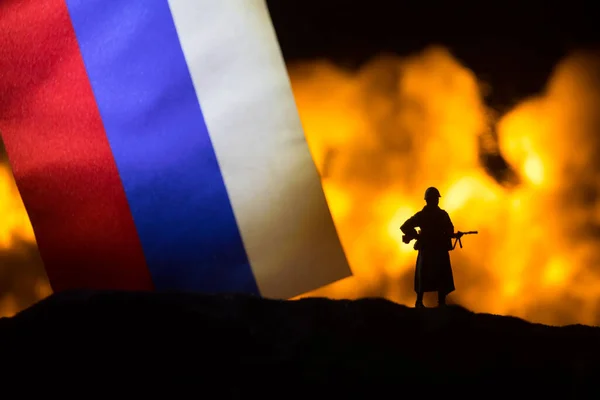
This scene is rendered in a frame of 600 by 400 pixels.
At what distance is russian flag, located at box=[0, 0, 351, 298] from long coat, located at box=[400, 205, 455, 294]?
0.72 metres

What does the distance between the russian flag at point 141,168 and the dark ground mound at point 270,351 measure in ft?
3.44

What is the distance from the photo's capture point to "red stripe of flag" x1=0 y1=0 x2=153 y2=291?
3135mm

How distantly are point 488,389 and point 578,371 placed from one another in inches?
12.5

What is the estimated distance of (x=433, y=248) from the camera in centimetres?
364

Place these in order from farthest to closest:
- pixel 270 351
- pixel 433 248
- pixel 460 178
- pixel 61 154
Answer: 1. pixel 460 178
2. pixel 433 248
3. pixel 61 154
4. pixel 270 351

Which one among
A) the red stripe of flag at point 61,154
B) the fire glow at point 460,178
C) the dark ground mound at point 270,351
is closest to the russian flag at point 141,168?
the red stripe of flag at point 61,154

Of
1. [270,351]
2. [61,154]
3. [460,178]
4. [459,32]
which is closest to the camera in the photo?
[270,351]

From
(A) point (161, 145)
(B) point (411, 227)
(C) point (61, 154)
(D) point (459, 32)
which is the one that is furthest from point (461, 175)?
(C) point (61, 154)

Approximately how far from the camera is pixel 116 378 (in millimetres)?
1653

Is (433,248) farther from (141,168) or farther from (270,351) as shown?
(270,351)

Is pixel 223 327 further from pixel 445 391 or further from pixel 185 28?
pixel 185 28

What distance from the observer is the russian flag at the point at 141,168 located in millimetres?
3137

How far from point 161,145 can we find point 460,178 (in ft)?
9.42

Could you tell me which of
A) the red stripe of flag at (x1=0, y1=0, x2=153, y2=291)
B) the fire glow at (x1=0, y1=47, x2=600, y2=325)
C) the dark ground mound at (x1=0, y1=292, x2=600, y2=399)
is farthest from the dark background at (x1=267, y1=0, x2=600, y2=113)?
the dark ground mound at (x1=0, y1=292, x2=600, y2=399)
